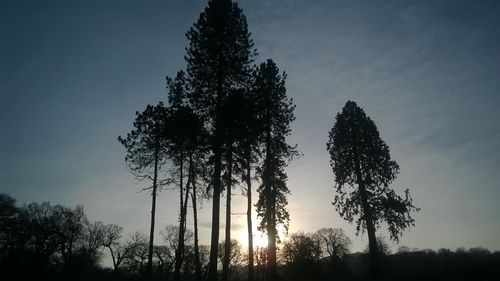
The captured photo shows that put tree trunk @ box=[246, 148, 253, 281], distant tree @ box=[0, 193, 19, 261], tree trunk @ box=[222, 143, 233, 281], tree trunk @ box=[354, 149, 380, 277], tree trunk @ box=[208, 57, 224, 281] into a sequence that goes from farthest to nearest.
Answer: distant tree @ box=[0, 193, 19, 261], tree trunk @ box=[246, 148, 253, 281], tree trunk @ box=[354, 149, 380, 277], tree trunk @ box=[222, 143, 233, 281], tree trunk @ box=[208, 57, 224, 281]

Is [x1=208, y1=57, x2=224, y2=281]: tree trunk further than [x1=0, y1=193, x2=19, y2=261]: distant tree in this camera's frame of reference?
No

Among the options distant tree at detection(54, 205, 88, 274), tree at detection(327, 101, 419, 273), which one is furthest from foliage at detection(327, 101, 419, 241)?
distant tree at detection(54, 205, 88, 274)

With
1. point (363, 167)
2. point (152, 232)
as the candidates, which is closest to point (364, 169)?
point (363, 167)

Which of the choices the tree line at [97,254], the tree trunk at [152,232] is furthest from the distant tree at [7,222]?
the tree trunk at [152,232]

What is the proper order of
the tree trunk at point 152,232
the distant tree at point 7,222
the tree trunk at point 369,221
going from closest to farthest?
the tree trunk at point 369,221, the tree trunk at point 152,232, the distant tree at point 7,222

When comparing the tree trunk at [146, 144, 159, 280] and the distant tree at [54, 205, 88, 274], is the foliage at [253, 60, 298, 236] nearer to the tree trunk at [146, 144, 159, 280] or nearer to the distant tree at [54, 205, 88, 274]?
the tree trunk at [146, 144, 159, 280]

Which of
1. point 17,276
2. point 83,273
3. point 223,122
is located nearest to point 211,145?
point 223,122

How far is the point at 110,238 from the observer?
232ft

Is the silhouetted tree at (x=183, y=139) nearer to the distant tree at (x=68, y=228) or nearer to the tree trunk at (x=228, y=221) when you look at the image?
the tree trunk at (x=228, y=221)

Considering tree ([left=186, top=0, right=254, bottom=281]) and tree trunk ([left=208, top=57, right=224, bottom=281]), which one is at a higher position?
tree ([left=186, top=0, right=254, bottom=281])

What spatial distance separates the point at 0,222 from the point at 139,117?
47.0 meters

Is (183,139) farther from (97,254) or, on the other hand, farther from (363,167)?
(97,254)

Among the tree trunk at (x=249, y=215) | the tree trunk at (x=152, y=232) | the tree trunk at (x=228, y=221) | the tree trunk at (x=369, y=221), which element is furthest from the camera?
the tree trunk at (x=152, y=232)

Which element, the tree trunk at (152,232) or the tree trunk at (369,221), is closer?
the tree trunk at (369,221)
